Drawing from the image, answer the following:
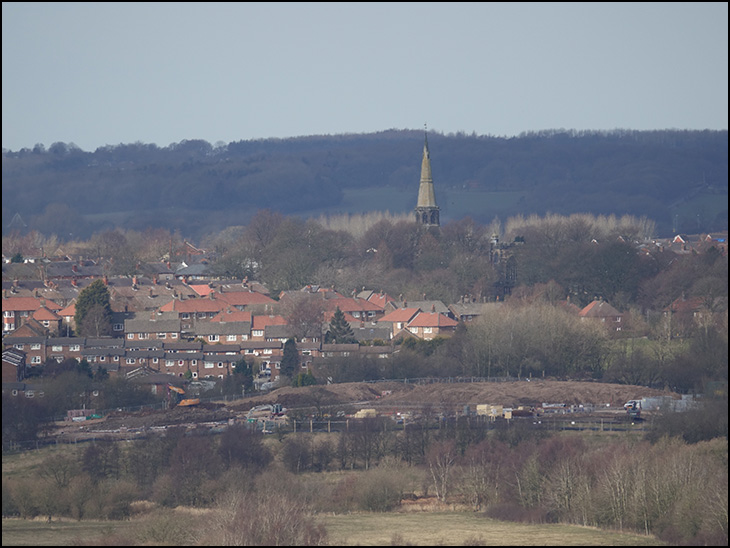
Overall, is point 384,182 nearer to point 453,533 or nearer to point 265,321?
point 265,321

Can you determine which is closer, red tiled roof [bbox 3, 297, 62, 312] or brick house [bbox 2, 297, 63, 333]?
brick house [bbox 2, 297, 63, 333]

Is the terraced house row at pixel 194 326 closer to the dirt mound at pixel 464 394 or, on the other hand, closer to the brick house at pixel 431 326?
the brick house at pixel 431 326

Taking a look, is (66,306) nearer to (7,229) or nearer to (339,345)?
(339,345)

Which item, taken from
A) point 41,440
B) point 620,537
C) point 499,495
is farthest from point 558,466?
point 41,440

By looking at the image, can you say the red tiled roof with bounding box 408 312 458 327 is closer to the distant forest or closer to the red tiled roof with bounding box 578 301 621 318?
the red tiled roof with bounding box 578 301 621 318

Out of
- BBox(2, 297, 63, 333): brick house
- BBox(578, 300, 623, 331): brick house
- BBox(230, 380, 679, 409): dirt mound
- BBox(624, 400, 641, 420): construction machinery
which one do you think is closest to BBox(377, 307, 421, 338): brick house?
BBox(578, 300, 623, 331): brick house

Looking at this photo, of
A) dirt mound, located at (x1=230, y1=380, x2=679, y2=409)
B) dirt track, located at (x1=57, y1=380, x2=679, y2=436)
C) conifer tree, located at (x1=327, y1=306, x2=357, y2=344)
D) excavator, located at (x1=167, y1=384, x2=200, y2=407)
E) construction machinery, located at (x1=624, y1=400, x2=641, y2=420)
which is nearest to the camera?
construction machinery, located at (x1=624, y1=400, x2=641, y2=420)
